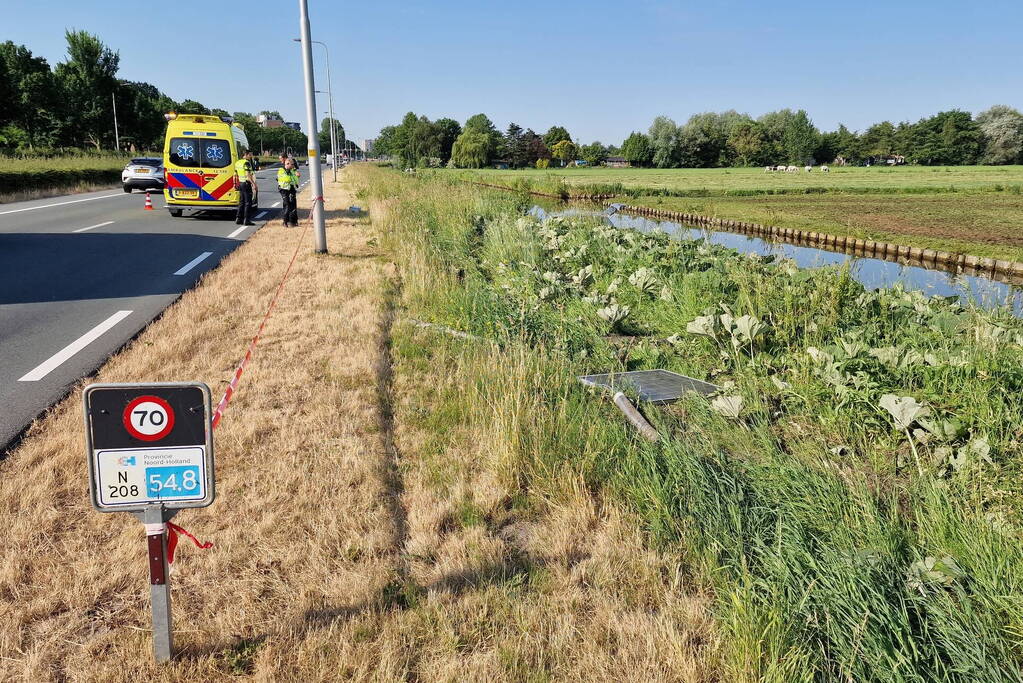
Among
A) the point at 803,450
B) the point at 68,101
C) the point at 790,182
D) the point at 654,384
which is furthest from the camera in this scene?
the point at 790,182

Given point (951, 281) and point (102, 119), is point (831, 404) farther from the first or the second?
point (102, 119)

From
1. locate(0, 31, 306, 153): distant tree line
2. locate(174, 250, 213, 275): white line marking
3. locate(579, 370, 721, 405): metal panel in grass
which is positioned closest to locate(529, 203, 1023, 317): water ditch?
locate(579, 370, 721, 405): metal panel in grass

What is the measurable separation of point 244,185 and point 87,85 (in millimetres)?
45825

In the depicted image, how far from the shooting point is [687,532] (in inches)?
133

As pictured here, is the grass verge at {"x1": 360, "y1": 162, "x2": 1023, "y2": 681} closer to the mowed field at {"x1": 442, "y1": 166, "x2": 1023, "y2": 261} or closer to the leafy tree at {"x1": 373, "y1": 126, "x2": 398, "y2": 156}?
the mowed field at {"x1": 442, "y1": 166, "x2": 1023, "y2": 261}

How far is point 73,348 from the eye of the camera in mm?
6383

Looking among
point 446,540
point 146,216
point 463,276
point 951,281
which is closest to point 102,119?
point 146,216

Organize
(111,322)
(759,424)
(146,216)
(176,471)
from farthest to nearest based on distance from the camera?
(146,216) → (111,322) → (759,424) → (176,471)

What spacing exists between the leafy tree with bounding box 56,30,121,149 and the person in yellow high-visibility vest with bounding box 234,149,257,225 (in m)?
44.2

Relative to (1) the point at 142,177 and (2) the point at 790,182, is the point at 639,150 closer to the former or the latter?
(2) the point at 790,182

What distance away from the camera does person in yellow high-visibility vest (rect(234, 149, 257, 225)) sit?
1671 cm

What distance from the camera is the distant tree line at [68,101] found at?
152 ft

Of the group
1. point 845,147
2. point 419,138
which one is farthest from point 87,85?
point 845,147

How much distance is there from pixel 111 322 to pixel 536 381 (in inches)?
201
